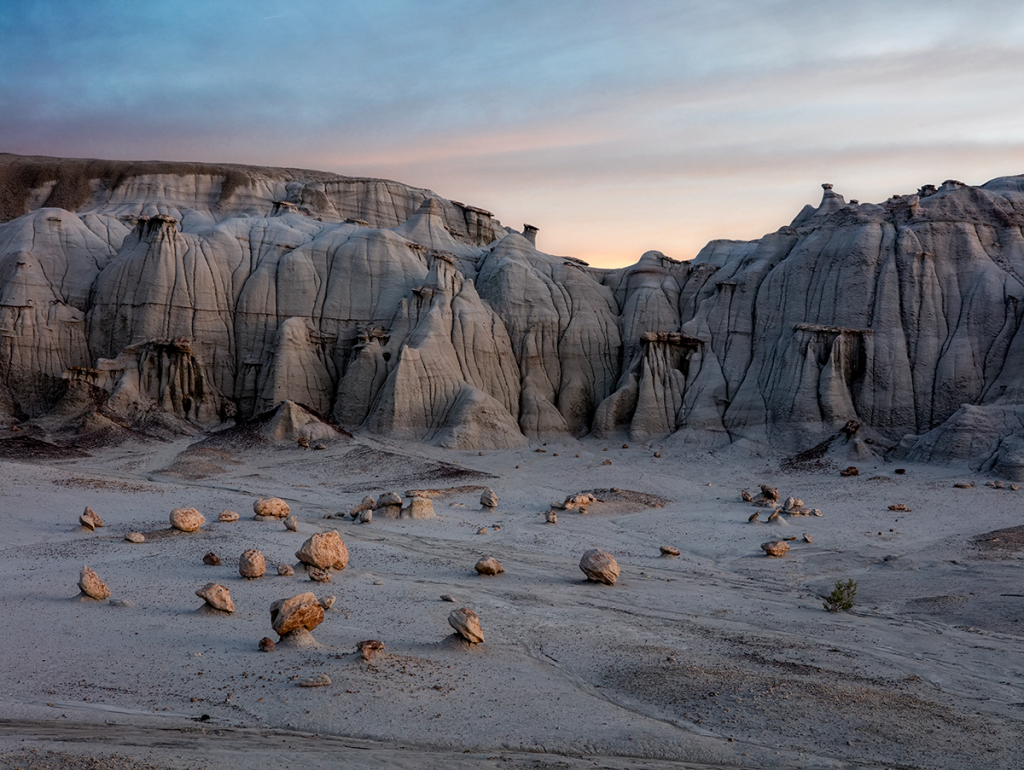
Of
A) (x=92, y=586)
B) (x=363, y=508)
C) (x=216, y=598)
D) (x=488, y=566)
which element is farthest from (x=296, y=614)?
(x=363, y=508)

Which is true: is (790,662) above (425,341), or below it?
below

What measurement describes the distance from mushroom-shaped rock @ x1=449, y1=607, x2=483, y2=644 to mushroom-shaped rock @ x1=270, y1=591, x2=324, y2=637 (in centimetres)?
143

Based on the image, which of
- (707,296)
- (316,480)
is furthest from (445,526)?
(707,296)

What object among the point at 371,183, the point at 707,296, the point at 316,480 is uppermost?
the point at 371,183

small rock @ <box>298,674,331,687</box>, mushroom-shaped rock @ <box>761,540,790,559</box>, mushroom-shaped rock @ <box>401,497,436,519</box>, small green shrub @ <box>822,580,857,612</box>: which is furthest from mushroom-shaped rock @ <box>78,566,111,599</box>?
mushroom-shaped rock @ <box>761,540,790,559</box>

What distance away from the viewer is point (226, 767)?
20.7 ft

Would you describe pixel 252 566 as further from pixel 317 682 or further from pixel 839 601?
pixel 839 601

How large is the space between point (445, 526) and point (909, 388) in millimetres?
20416

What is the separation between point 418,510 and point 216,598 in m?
8.44

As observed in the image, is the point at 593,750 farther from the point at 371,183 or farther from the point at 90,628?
the point at 371,183

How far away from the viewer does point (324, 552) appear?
498 inches

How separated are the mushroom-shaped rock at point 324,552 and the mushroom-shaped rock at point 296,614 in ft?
10.5

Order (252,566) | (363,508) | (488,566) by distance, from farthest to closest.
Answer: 1. (363,508)
2. (488,566)
3. (252,566)

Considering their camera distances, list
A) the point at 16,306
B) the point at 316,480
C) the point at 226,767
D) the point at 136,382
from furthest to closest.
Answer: the point at 16,306 < the point at 136,382 < the point at 316,480 < the point at 226,767
